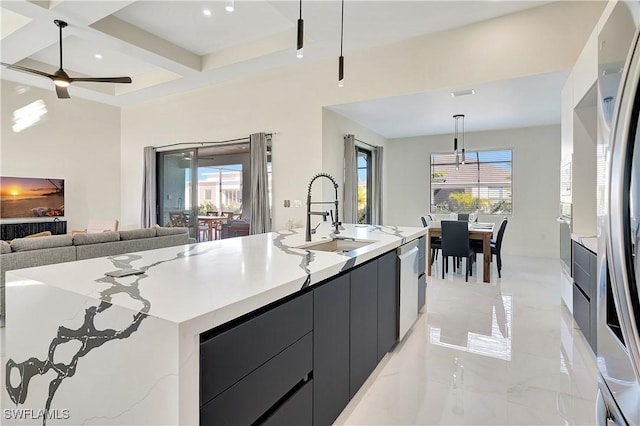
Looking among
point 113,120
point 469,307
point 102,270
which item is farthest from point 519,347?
point 113,120

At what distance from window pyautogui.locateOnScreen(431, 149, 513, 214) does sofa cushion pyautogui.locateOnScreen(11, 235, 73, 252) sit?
690cm

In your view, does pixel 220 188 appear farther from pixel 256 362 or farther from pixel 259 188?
pixel 256 362

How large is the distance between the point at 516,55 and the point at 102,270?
447 cm

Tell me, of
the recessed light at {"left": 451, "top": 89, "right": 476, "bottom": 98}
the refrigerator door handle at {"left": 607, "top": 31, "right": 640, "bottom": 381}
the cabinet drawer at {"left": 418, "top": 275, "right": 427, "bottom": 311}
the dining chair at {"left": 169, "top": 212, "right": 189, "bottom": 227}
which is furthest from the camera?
the dining chair at {"left": 169, "top": 212, "right": 189, "bottom": 227}

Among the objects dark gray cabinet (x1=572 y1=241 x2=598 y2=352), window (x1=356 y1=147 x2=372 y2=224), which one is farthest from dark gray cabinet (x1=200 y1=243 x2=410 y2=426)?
window (x1=356 y1=147 x2=372 y2=224)

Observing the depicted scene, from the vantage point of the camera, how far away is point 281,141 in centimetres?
546

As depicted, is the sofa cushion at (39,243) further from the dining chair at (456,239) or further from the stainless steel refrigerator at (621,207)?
the dining chair at (456,239)

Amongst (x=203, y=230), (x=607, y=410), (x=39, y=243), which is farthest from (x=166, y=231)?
(x=607, y=410)

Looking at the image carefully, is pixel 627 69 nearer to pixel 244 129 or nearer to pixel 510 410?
pixel 510 410

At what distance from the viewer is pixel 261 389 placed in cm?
115

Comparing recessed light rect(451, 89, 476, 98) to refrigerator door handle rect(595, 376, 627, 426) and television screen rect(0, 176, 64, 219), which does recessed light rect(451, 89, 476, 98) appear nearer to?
refrigerator door handle rect(595, 376, 627, 426)

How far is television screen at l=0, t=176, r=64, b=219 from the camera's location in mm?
5785

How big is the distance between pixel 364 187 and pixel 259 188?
246 cm

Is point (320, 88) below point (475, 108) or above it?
above
